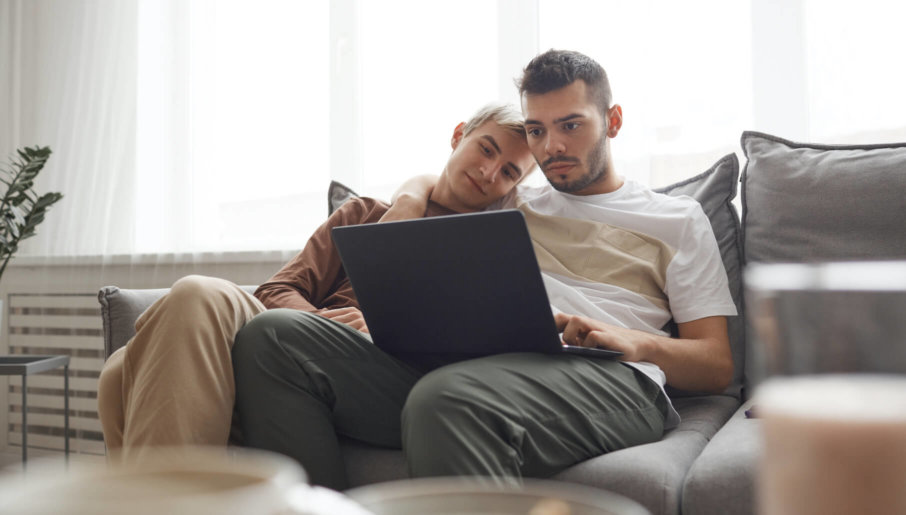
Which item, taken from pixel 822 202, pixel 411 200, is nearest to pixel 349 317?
pixel 411 200

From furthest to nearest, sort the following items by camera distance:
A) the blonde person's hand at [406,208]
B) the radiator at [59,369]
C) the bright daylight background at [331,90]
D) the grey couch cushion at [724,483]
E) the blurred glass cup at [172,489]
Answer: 1. the radiator at [59,369]
2. the bright daylight background at [331,90]
3. the blonde person's hand at [406,208]
4. the grey couch cushion at [724,483]
5. the blurred glass cup at [172,489]

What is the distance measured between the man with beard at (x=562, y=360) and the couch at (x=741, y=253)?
2.5 inches

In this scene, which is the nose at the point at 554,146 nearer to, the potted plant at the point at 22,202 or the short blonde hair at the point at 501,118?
the short blonde hair at the point at 501,118

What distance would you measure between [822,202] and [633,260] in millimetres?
400

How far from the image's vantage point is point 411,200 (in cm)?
189

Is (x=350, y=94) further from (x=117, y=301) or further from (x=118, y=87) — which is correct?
(x=117, y=301)

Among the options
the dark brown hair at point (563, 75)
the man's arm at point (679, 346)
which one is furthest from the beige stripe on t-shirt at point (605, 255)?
the dark brown hair at point (563, 75)

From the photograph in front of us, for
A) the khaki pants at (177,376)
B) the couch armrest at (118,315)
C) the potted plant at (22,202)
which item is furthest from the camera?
the potted plant at (22,202)

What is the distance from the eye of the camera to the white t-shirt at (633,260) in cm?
158

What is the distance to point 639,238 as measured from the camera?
5.49 ft

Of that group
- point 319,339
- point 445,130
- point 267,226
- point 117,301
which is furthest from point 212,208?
point 319,339

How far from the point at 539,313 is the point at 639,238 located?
59 cm

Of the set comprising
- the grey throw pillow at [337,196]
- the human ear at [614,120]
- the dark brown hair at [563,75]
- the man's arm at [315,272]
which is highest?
the dark brown hair at [563,75]

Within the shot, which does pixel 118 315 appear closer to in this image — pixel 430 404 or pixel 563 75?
pixel 430 404
